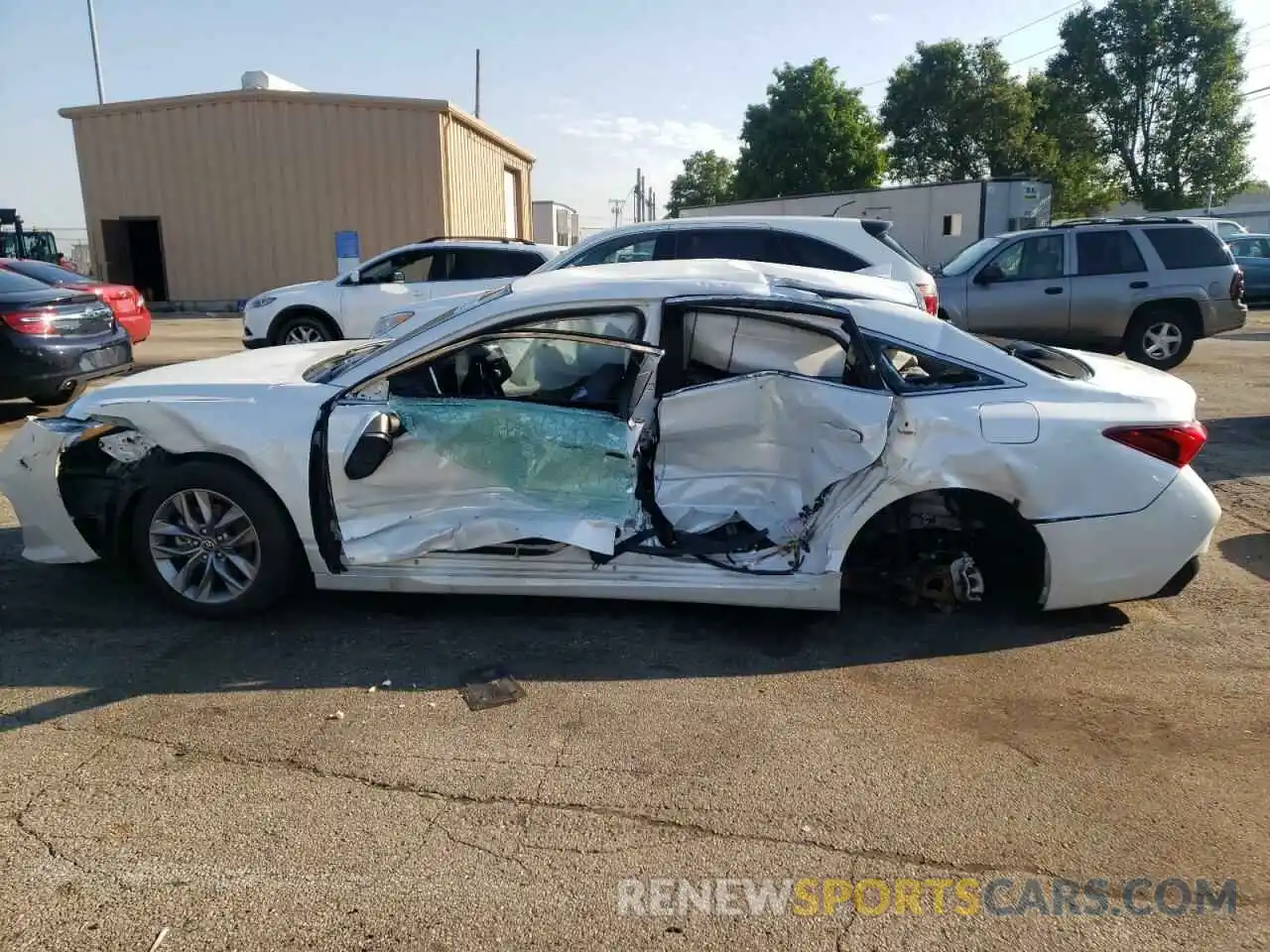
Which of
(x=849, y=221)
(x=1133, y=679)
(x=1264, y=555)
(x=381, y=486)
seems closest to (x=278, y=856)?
(x=381, y=486)

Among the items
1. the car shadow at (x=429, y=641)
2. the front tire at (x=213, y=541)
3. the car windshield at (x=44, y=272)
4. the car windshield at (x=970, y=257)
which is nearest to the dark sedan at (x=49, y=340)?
the car windshield at (x=44, y=272)

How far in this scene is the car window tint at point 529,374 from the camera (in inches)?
162

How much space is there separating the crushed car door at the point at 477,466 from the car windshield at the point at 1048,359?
177 centimetres

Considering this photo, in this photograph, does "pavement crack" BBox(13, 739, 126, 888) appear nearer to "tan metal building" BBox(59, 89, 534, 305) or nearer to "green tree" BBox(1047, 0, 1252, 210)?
"tan metal building" BBox(59, 89, 534, 305)

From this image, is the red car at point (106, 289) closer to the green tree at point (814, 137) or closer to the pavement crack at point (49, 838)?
the pavement crack at point (49, 838)

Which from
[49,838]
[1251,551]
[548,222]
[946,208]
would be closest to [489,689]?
[49,838]

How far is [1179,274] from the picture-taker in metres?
10.9

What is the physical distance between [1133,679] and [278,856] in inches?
128

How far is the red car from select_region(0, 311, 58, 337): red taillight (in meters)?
2.46

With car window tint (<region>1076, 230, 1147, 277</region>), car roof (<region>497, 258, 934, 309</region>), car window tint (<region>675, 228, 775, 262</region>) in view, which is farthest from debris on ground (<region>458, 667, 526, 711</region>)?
car window tint (<region>1076, 230, 1147, 277</region>)

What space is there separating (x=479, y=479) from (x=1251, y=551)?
4.34m

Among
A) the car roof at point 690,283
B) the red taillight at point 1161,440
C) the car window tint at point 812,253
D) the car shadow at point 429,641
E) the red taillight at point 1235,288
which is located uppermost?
the car window tint at point 812,253

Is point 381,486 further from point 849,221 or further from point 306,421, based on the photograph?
point 849,221

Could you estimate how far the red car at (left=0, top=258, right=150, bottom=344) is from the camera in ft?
37.1
